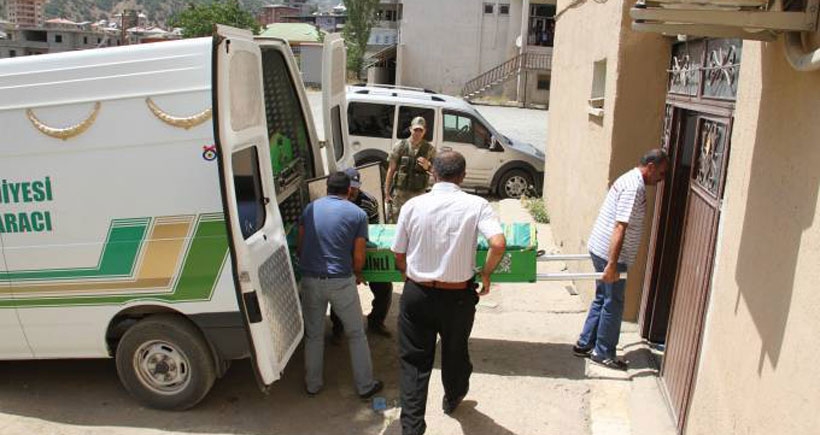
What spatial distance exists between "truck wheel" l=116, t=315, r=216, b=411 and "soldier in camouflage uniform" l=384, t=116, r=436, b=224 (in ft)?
11.8

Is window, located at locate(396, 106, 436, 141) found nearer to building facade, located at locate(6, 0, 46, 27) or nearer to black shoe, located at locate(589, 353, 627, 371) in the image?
black shoe, located at locate(589, 353, 627, 371)

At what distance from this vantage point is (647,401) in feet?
16.0

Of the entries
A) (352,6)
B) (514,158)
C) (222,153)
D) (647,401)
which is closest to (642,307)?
(647,401)

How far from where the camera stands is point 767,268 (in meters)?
2.91

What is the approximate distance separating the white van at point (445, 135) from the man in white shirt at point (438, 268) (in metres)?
7.37

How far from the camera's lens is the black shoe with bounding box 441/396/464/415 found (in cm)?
465

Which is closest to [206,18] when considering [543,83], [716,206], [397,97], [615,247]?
[543,83]

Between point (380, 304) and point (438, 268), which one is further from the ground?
point (438, 268)

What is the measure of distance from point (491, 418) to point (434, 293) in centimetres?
113

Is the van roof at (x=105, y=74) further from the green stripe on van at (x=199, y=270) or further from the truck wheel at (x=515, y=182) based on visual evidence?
the truck wheel at (x=515, y=182)

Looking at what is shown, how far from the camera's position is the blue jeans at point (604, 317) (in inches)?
203

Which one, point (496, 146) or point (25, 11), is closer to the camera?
point (496, 146)

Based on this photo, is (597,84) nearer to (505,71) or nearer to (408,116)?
(408,116)

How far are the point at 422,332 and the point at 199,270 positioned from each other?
1.44 metres
